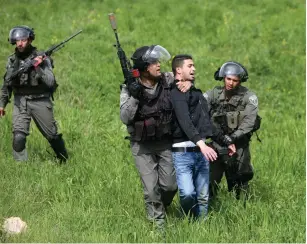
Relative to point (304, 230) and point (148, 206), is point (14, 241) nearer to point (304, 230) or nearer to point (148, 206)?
point (148, 206)

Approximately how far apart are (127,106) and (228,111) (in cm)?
131

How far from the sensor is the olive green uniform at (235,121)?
5.60 meters

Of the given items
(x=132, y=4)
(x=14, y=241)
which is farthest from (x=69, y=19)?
(x=14, y=241)

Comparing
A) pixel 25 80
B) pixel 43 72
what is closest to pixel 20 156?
pixel 25 80

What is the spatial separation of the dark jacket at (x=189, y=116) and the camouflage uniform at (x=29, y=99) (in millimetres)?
2257

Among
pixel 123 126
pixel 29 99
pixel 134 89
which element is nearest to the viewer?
pixel 134 89

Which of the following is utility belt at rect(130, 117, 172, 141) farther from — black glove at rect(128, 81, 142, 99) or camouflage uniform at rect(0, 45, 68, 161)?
camouflage uniform at rect(0, 45, 68, 161)

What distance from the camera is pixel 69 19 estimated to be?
1377 cm

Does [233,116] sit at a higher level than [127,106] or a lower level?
lower

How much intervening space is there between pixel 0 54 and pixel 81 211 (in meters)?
7.39

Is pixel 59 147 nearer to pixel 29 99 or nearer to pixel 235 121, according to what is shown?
pixel 29 99

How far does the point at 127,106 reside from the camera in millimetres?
4773

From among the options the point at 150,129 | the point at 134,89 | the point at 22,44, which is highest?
the point at 22,44

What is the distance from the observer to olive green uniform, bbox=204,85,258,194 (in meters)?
5.60
